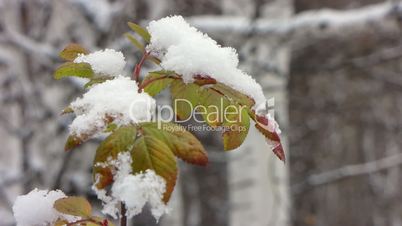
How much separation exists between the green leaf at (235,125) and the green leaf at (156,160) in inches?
3.4

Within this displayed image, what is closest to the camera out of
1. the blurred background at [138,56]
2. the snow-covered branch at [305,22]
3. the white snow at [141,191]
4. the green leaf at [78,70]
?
the white snow at [141,191]

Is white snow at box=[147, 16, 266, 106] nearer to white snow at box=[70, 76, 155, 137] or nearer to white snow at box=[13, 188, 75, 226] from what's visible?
white snow at box=[70, 76, 155, 137]

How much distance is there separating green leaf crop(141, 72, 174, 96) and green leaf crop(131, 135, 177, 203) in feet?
0.28

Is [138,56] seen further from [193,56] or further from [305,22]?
[193,56]

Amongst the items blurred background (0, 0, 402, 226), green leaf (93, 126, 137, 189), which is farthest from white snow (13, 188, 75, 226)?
blurred background (0, 0, 402, 226)

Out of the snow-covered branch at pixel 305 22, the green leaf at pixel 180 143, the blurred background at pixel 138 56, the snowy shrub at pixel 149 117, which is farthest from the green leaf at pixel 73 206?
the snow-covered branch at pixel 305 22

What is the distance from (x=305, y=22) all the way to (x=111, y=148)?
7.08ft

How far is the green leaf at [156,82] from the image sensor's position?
0.65 meters

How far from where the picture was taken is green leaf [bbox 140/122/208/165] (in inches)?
23.8

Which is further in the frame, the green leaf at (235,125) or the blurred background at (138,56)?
the blurred background at (138,56)

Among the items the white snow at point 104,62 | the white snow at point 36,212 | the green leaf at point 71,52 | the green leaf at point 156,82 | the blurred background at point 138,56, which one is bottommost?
the white snow at point 36,212

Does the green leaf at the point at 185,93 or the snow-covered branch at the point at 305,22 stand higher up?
the snow-covered branch at the point at 305,22

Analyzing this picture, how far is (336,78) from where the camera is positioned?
5988 millimetres

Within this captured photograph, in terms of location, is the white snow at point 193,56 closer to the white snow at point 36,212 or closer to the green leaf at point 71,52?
the green leaf at point 71,52
